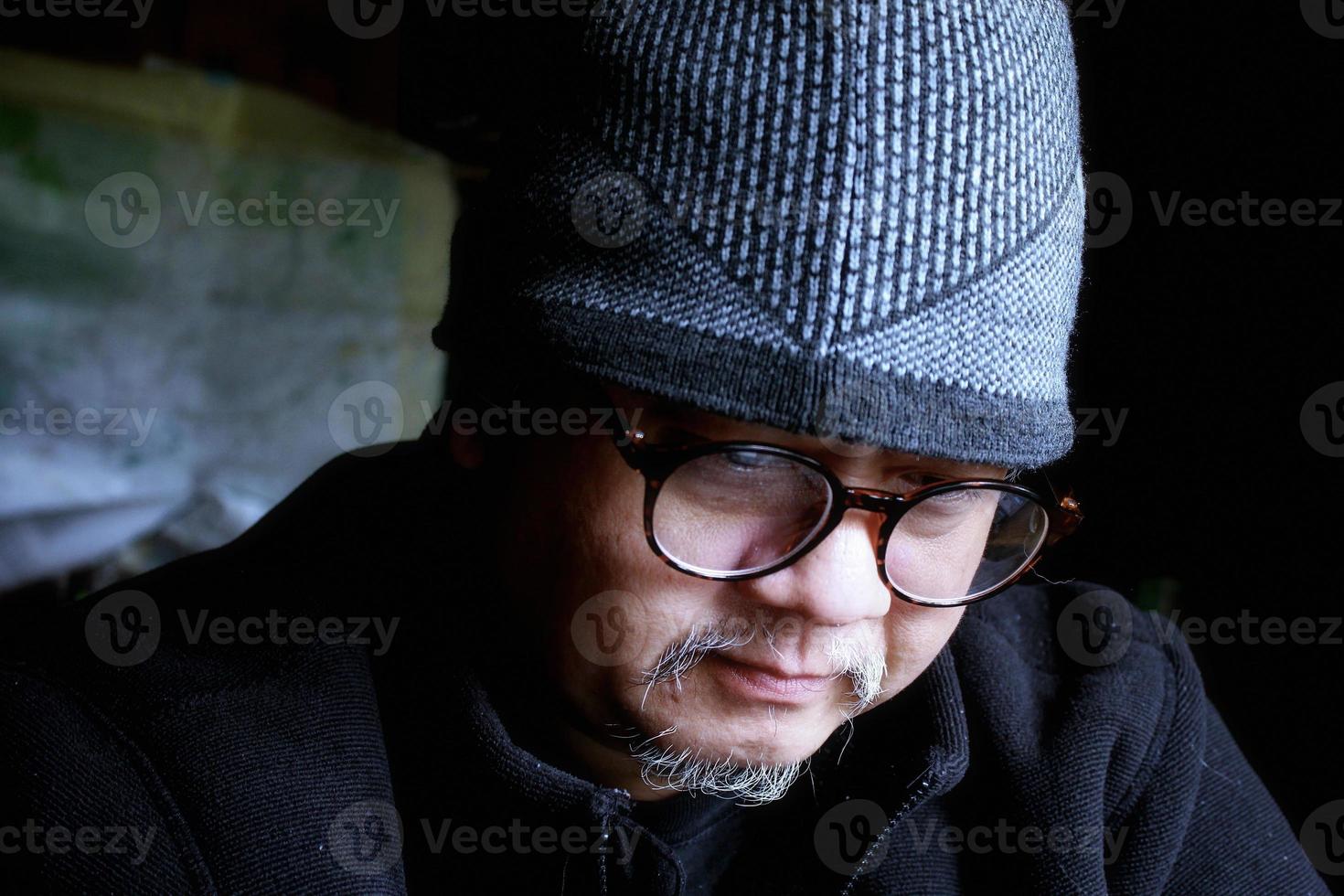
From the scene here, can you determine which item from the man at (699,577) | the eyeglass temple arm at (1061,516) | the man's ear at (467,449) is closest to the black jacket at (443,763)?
the man at (699,577)

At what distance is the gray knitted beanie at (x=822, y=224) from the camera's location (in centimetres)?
105

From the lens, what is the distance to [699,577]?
3.79ft

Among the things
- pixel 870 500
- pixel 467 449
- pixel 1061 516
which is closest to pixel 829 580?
pixel 870 500

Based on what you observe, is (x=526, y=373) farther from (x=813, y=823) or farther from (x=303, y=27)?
(x=303, y=27)

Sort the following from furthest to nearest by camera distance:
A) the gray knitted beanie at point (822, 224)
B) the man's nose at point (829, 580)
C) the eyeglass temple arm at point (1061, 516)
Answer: the eyeglass temple arm at point (1061, 516) < the man's nose at point (829, 580) < the gray knitted beanie at point (822, 224)

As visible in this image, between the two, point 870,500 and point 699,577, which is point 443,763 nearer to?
point 699,577

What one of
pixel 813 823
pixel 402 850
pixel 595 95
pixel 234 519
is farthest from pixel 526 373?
pixel 234 519

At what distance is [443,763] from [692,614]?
473mm

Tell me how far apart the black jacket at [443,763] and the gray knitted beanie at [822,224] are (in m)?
0.54

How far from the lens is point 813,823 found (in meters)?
1.56

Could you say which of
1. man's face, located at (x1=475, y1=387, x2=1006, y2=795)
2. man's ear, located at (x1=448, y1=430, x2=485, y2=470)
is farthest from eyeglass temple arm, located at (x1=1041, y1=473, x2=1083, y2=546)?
man's ear, located at (x1=448, y1=430, x2=485, y2=470)

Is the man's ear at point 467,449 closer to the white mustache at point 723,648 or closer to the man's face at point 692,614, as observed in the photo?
the man's face at point 692,614

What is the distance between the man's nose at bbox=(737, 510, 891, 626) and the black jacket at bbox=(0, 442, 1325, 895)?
347 mm

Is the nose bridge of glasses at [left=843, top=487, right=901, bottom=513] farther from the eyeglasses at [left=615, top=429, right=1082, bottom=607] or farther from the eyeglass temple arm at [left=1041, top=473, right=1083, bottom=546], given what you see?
the eyeglass temple arm at [left=1041, top=473, right=1083, bottom=546]
